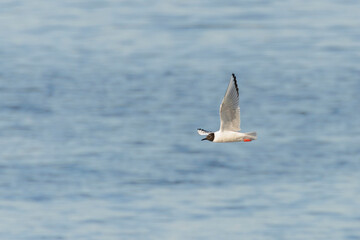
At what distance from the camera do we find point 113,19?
158 ft

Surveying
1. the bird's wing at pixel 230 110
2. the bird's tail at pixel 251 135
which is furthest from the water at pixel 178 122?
the bird's tail at pixel 251 135

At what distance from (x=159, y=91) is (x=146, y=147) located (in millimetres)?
6542

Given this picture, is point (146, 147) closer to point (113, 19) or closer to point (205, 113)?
point (205, 113)

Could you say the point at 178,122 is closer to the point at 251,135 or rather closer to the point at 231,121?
the point at 231,121

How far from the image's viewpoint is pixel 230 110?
1434 centimetres

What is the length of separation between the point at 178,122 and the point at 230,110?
52.0ft

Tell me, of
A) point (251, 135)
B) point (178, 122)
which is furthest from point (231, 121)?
point (178, 122)

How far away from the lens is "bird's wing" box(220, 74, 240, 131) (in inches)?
549

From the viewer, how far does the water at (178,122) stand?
2212cm

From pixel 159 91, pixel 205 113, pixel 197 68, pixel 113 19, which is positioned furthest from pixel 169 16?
pixel 205 113

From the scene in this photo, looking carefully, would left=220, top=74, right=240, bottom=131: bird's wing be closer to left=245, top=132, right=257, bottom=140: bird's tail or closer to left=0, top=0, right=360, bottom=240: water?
left=245, top=132, right=257, bottom=140: bird's tail

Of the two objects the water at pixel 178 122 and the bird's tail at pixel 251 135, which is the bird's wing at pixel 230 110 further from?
the water at pixel 178 122

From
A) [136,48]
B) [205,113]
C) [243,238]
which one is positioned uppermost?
[136,48]

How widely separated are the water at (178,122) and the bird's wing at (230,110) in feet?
20.9
